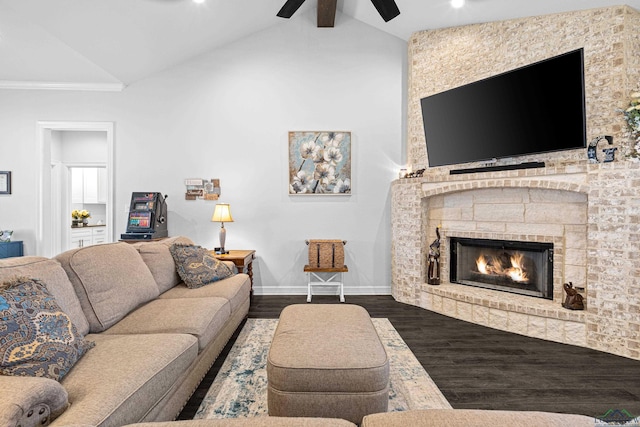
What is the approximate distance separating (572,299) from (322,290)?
2741mm

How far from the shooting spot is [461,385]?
87.8 inches

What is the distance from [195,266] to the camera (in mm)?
3098

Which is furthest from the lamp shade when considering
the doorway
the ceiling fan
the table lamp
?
the ceiling fan

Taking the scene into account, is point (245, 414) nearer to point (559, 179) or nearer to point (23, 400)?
point (23, 400)

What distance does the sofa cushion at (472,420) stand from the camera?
108 centimetres

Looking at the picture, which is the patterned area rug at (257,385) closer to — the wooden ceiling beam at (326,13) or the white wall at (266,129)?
the white wall at (266,129)

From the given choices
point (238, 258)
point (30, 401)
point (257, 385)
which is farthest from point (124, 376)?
point (238, 258)

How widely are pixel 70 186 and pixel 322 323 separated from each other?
21.4ft

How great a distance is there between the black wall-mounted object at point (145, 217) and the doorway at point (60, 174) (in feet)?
1.81

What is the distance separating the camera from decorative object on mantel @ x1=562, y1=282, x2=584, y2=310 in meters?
2.99

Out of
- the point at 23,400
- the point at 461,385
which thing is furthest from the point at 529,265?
the point at 23,400

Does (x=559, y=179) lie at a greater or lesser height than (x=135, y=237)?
greater

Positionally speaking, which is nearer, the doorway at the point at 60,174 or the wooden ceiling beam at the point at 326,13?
the wooden ceiling beam at the point at 326,13

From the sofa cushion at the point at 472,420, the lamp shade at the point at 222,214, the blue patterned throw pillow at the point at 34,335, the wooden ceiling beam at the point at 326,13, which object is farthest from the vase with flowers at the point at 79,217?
the sofa cushion at the point at 472,420
